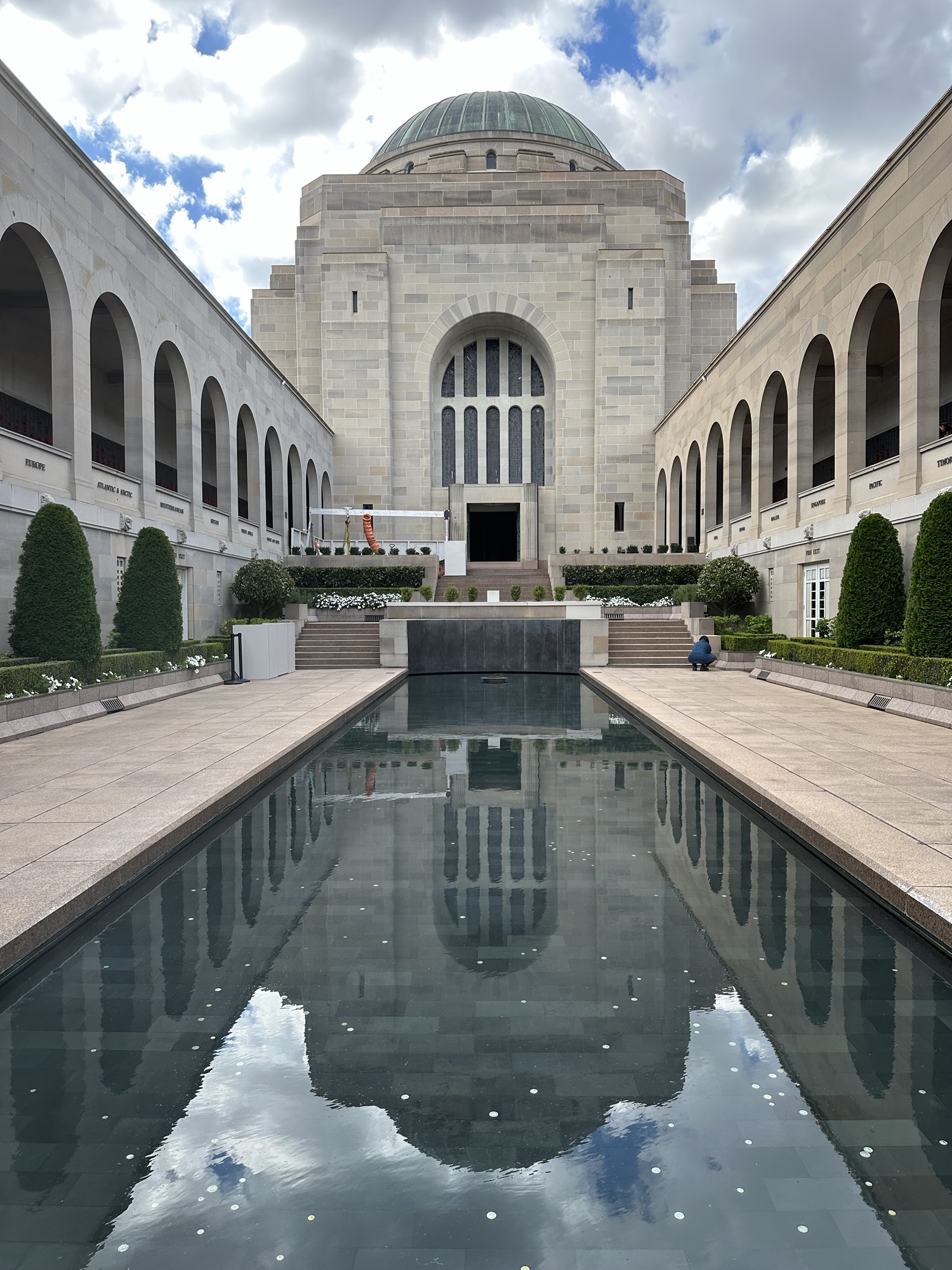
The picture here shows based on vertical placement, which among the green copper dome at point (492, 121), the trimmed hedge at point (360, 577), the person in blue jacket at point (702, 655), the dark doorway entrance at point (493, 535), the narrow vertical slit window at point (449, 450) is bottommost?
the person in blue jacket at point (702, 655)

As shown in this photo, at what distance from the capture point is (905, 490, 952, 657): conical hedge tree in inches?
472

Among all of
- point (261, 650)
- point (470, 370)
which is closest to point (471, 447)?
point (470, 370)

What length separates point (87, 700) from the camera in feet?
40.1

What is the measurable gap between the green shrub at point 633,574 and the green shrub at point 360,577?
5.35m

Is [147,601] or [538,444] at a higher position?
[538,444]

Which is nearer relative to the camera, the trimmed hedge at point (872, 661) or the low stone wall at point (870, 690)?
the low stone wall at point (870, 690)

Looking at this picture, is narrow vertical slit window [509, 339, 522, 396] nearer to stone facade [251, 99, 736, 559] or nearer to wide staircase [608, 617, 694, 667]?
stone facade [251, 99, 736, 559]

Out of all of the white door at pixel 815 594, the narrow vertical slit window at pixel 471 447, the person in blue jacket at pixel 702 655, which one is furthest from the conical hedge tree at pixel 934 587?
the narrow vertical slit window at pixel 471 447

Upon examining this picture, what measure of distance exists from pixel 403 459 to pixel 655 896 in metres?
35.0

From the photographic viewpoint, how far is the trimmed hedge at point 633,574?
1065 inches

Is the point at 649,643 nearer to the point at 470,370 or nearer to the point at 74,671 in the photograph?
the point at 74,671

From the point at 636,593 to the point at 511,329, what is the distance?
64.9 feet

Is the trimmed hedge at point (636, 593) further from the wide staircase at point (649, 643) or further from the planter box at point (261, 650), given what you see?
the planter box at point (261, 650)

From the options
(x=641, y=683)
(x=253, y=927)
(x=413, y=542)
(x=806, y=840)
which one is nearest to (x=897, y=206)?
(x=641, y=683)
